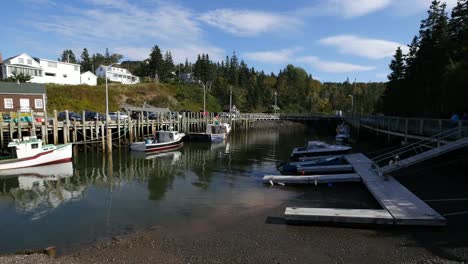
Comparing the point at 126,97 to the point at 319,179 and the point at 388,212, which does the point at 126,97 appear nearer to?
the point at 319,179

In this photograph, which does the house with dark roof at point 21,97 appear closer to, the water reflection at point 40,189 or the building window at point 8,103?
the building window at point 8,103

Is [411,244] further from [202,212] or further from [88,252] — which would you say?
[88,252]

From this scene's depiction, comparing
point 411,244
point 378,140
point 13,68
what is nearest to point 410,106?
point 378,140

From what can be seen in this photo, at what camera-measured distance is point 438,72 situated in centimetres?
3619

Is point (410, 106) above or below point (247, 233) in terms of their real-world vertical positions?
above

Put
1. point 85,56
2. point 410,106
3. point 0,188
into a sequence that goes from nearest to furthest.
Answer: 1. point 0,188
2. point 410,106
3. point 85,56

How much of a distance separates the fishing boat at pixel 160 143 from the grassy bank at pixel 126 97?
3009 cm

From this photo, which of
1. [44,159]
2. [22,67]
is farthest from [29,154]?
[22,67]

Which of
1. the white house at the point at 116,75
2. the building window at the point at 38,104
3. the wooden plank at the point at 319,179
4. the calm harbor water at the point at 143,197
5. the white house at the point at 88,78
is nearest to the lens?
the calm harbor water at the point at 143,197

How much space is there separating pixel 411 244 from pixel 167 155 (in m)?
26.2

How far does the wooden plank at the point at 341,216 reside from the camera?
1112 centimetres

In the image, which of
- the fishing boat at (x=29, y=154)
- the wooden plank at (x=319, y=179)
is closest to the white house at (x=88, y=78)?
the fishing boat at (x=29, y=154)

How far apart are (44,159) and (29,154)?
1.19 meters

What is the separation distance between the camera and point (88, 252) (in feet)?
32.9
